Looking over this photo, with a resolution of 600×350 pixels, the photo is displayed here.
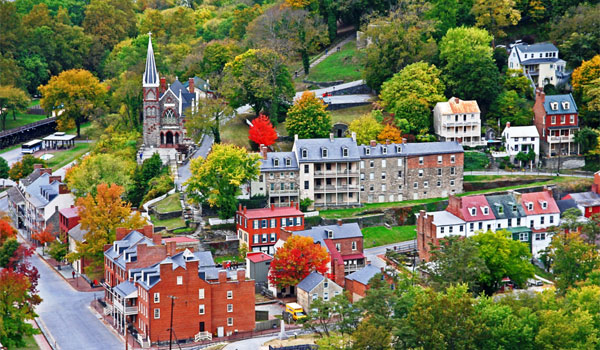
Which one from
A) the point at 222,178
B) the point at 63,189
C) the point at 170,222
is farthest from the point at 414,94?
the point at 63,189

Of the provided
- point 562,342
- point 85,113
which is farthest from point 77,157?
point 562,342

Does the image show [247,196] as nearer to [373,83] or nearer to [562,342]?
[373,83]

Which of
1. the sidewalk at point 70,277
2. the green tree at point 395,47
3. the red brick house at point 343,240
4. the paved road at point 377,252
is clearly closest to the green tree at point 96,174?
the sidewalk at point 70,277

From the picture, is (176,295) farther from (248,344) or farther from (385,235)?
(385,235)

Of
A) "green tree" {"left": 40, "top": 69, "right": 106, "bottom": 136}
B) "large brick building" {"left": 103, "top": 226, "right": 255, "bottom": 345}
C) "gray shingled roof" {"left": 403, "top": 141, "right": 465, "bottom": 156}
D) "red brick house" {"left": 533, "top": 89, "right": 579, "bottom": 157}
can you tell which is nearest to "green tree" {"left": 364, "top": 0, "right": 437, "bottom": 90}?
"red brick house" {"left": 533, "top": 89, "right": 579, "bottom": 157}

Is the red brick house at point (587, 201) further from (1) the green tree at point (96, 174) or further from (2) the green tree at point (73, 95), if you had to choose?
(2) the green tree at point (73, 95)
